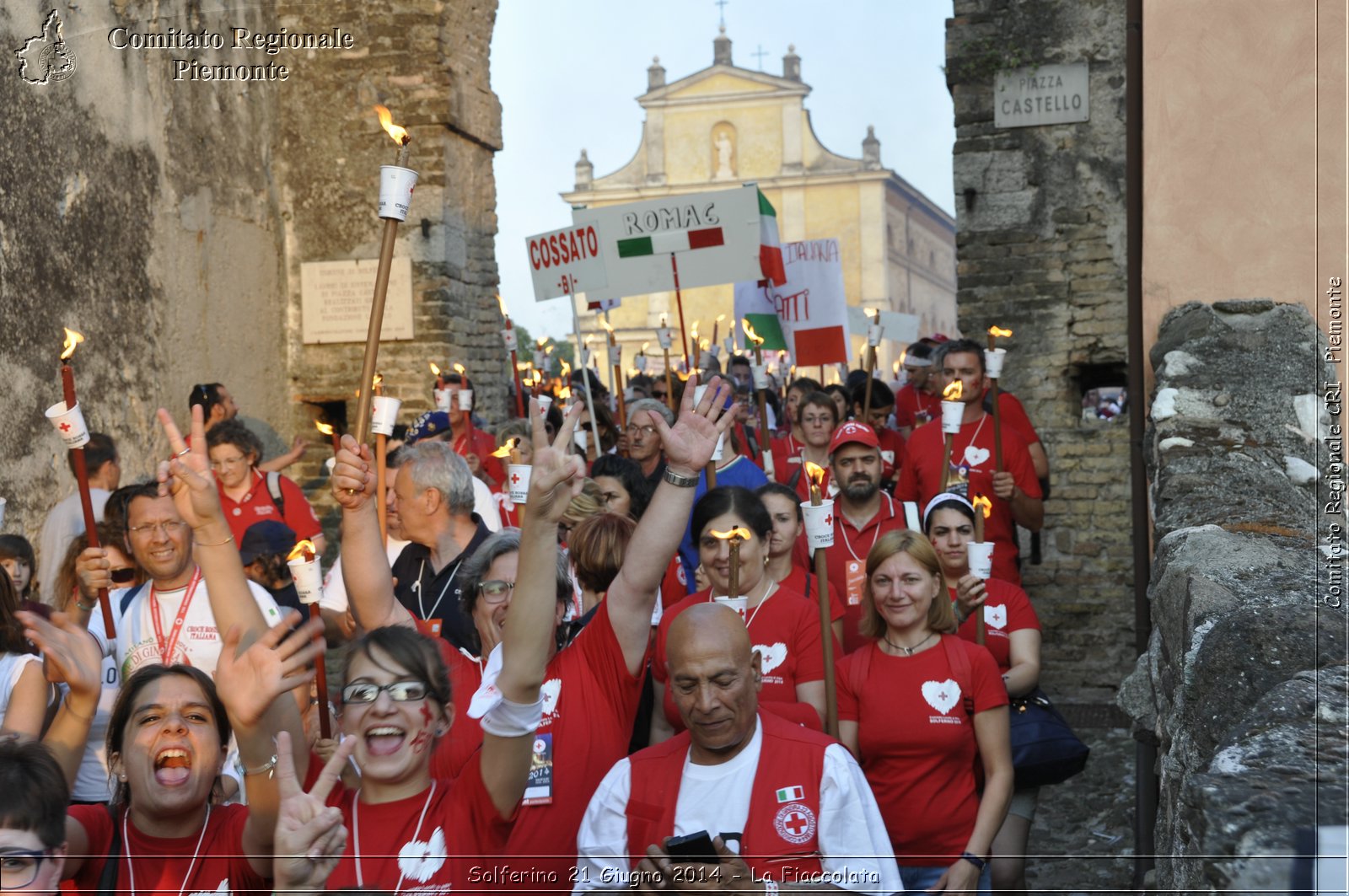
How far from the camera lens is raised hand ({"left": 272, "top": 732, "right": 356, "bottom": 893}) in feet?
8.23

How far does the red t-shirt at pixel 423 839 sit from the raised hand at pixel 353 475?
921 millimetres

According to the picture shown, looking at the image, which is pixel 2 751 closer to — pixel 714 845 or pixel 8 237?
pixel 714 845

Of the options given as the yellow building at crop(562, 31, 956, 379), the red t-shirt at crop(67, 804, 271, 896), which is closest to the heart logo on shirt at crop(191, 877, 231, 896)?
the red t-shirt at crop(67, 804, 271, 896)

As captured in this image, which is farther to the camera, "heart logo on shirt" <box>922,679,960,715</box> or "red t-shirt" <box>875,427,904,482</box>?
"red t-shirt" <box>875,427,904,482</box>

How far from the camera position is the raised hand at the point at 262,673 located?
279 cm

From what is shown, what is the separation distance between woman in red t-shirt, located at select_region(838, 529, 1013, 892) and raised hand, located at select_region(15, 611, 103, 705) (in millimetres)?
2033

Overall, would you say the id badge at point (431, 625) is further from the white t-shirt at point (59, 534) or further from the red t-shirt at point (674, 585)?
the white t-shirt at point (59, 534)

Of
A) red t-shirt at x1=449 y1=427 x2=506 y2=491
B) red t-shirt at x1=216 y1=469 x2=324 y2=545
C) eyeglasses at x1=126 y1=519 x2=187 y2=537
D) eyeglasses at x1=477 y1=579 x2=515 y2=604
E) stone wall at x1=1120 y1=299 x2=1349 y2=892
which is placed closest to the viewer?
stone wall at x1=1120 y1=299 x2=1349 y2=892

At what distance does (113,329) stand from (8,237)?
1364 millimetres

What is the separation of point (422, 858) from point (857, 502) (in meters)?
3.32

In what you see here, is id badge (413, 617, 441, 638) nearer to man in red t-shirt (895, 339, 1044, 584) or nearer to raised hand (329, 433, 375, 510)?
raised hand (329, 433, 375, 510)

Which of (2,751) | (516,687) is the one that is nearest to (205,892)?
(2,751)

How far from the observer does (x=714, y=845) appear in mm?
3090

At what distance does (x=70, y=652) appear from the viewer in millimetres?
3363
